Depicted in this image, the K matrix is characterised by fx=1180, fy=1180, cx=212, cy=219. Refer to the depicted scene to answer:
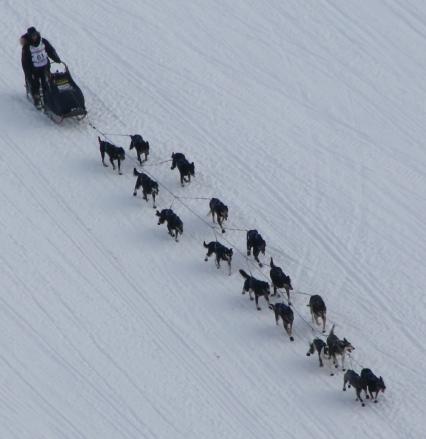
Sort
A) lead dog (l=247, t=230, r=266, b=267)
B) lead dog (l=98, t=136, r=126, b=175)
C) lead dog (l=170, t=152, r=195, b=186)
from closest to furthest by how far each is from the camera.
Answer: lead dog (l=247, t=230, r=266, b=267) → lead dog (l=170, t=152, r=195, b=186) → lead dog (l=98, t=136, r=126, b=175)

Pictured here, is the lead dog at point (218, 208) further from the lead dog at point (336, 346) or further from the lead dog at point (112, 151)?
the lead dog at point (336, 346)

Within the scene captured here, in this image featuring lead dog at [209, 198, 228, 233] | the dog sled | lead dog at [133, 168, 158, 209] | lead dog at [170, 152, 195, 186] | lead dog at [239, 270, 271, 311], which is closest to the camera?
lead dog at [239, 270, 271, 311]

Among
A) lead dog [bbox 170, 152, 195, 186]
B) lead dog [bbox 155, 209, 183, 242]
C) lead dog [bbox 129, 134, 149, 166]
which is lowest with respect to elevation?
lead dog [bbox 155, 209, 183, 242]

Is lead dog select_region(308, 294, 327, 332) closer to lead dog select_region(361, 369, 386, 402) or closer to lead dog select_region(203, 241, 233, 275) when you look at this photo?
lead dog select_region(361, 369, 386, 402)

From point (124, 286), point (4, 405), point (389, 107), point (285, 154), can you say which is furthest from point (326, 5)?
point (4, 405)

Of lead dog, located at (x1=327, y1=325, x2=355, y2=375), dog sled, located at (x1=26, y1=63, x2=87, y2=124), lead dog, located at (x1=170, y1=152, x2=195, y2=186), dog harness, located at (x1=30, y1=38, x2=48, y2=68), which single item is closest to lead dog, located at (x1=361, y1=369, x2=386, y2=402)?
lead dog, located at (x1=327, y1=325, x2=355, y2=375)

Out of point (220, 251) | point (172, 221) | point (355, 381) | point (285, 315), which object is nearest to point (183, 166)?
point (172, 221)
